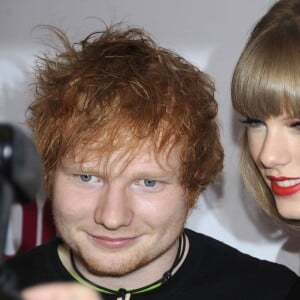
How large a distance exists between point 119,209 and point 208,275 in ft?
0.82

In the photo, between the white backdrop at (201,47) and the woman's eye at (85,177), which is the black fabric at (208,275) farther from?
the white backdrop at (201,47)

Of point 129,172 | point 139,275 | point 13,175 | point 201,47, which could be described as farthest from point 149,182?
point 13,175

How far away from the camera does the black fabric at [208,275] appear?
106 centimetres

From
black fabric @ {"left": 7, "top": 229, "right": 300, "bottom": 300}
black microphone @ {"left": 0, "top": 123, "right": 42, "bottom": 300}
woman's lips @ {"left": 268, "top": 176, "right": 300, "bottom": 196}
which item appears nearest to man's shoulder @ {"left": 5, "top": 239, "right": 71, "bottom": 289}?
black fabric @ {"left": 7, "top": 229, "right": 300, "bottom": 300}

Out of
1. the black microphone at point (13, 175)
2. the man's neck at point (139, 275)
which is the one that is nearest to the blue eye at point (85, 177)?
the man's neck at point (139, 275)

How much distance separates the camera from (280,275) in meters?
1.13

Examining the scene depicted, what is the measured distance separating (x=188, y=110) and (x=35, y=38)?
0.63 meters

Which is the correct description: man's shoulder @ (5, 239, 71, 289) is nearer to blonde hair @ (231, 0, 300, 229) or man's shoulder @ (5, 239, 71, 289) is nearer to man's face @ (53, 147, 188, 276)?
man's face @ (53, 147, 188, 276)

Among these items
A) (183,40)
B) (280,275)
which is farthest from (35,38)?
(280,275)

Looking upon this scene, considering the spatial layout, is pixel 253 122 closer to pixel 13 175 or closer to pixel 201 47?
pixel 201 47

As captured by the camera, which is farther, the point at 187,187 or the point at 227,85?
the point at 227,85

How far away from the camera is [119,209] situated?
951mm

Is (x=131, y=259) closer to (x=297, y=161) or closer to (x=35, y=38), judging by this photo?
(x=297, y=161)

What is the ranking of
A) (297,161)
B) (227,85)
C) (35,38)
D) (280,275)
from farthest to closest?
(35,38)
(227,85)
(280,275)
(297,161)
